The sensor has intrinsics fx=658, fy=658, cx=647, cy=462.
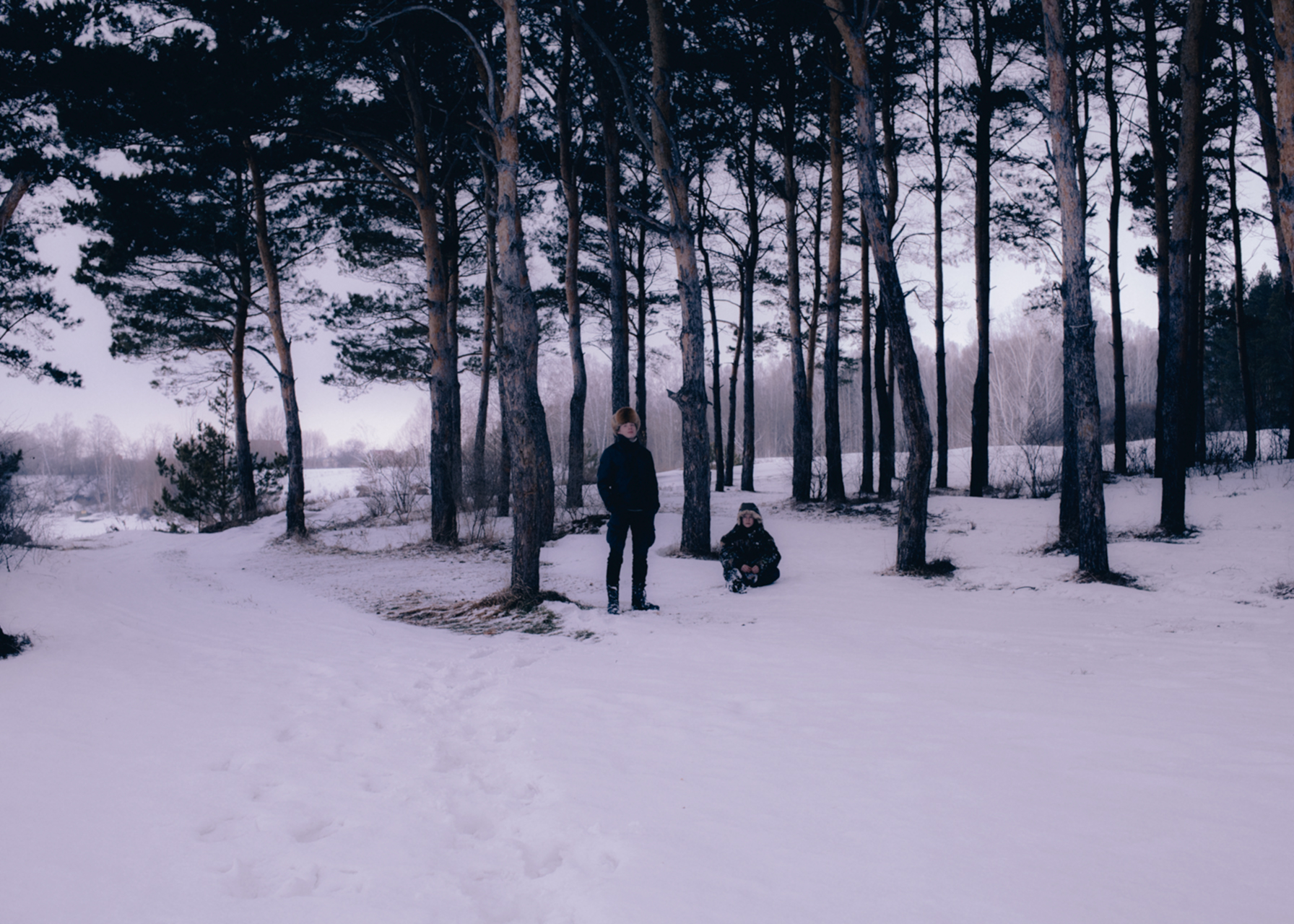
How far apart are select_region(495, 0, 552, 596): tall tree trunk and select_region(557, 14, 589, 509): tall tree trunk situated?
7100 mm

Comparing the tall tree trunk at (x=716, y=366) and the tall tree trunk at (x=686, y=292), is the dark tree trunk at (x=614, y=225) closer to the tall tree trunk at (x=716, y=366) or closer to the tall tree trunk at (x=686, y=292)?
the tall tree trunk at (x=686, y=292)

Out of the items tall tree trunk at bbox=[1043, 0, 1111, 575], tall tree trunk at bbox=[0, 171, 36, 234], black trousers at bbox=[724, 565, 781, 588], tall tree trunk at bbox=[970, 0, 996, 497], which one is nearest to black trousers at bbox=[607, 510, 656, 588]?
black trousers at bbox=[724, 565, 781, 588]

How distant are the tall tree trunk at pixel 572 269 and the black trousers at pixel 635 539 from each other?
28.1 feet

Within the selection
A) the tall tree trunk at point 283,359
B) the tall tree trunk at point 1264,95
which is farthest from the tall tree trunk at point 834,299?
the tall tree trunk at point 283,359

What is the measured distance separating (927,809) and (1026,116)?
16332mm

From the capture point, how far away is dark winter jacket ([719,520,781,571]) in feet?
24.0

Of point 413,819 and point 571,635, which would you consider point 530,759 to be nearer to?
point 413,819

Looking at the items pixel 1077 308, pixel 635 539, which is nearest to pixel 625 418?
pixel 635 539

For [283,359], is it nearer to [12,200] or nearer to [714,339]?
[12,200]

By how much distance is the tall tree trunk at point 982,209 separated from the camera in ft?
42.9

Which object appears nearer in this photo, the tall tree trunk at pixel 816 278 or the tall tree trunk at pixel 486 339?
the tall tree trunk at pixel 486 339

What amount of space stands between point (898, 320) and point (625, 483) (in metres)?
4.07

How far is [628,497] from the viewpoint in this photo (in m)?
6.09

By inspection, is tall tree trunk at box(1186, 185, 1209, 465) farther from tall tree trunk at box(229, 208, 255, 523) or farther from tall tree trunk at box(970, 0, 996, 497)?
tall tree trunk at box(229, 208, 255, 523)
